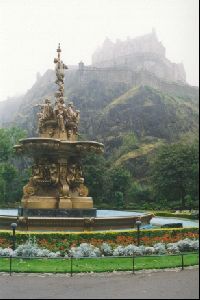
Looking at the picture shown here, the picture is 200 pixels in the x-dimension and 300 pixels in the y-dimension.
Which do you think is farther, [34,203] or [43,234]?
[34,203]

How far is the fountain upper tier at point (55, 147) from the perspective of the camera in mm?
21656

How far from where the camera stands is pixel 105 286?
1089cm

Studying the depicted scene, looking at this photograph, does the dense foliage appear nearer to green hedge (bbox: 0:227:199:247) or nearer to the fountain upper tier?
the fountain upper tier

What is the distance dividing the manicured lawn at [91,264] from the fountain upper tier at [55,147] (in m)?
7.95

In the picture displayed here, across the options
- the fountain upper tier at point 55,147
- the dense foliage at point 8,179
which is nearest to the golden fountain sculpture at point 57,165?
the fountain upper tier at point 55,147

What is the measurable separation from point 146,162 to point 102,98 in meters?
40.0

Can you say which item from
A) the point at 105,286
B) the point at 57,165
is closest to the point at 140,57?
the point at 57,165

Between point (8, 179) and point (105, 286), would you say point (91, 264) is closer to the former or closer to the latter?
point (105, 286)

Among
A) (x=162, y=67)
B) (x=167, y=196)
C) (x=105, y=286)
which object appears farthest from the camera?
(x=162, y=67)

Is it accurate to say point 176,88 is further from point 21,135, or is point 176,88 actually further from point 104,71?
point 21,135

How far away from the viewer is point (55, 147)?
21.8 m

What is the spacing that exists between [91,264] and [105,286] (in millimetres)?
3018

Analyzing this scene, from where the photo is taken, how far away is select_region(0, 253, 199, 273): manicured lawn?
13.0 m

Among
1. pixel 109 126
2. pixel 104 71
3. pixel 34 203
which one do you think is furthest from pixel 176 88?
pixel 34 203
